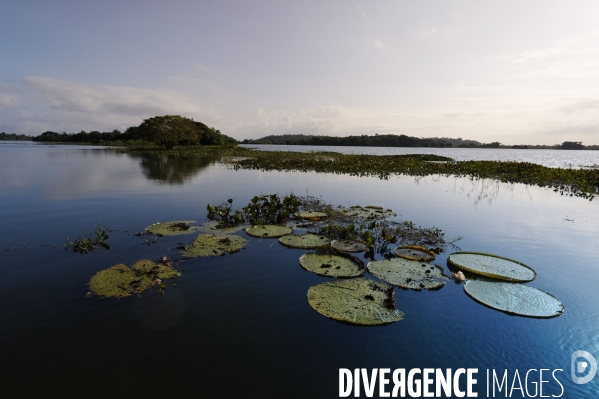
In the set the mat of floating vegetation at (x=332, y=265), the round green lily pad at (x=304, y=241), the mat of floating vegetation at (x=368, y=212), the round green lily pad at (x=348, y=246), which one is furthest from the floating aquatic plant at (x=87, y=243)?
the mat of floating vegetation at (x=368, y=212)

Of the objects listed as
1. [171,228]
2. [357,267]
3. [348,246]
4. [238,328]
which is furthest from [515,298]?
[171,228]

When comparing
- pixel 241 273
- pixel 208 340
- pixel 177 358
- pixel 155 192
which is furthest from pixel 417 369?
pixel 155 192

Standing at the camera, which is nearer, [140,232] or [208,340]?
[208,340]

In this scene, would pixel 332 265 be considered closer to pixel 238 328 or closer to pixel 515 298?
pixel 238 328

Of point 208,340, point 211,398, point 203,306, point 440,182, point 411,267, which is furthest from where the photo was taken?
point 440,182

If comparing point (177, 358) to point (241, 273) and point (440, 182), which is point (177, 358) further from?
point (440, 182)

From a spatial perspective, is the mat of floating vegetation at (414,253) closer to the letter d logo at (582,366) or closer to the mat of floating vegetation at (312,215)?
the letter d logo at (582,366)
